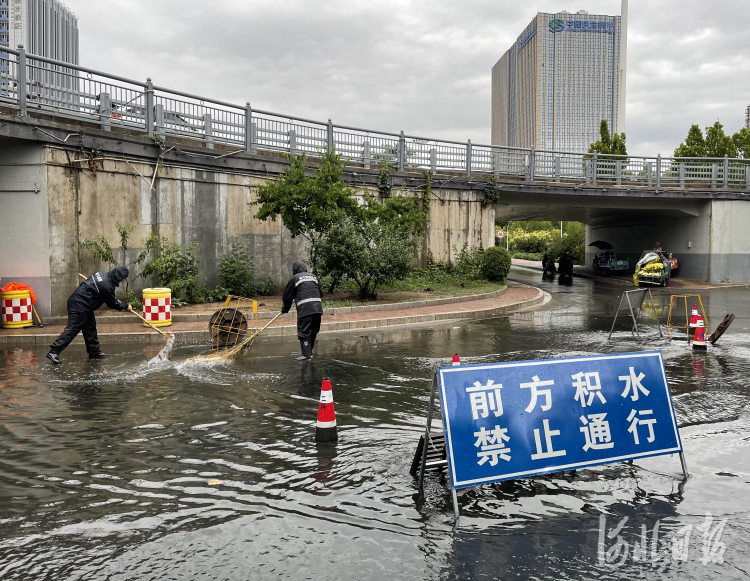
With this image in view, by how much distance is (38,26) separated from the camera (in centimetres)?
10469

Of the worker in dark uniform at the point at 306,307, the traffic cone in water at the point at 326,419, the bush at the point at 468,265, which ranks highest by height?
the bush at the point at 468,265

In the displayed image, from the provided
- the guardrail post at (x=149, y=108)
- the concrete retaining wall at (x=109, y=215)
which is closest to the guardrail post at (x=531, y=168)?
the concrete retaining wall at (x=109, y=215)

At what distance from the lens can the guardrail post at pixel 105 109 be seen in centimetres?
1591

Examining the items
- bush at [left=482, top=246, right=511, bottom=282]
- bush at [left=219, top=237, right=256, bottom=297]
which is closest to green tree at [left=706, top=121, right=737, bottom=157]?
bush at [left=482, top=246, right=511, bottom=282]

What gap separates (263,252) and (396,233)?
4271 mm

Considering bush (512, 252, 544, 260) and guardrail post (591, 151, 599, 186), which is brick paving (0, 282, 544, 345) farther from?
bush (512, 252, 544, 260)

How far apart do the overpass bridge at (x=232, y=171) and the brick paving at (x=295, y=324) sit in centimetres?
229

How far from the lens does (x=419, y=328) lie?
48.6ft

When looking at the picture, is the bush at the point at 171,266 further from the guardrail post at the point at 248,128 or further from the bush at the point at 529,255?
the bush at the point at 529,255

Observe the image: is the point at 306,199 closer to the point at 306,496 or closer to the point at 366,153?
the point at 366,153

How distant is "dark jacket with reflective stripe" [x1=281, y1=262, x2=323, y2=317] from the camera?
1059cm

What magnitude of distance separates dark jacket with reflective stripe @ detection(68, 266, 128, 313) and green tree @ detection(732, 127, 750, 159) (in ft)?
151

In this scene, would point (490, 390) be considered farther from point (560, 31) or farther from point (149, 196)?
point (560, 31)

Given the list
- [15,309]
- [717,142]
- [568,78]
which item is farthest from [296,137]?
[568,78]
